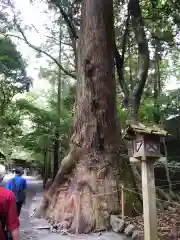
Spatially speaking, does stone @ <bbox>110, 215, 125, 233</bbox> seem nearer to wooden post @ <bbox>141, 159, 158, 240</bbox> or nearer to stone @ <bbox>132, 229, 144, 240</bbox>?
stone @ <bbox>132, 229, 144, 240</bbox>

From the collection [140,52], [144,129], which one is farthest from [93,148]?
[140,52]

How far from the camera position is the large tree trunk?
7.86 meters

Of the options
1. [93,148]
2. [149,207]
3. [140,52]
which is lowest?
[149,207]

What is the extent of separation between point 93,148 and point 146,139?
362cm

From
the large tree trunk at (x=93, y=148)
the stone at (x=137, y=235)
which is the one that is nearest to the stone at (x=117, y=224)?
the large tree trunk at (x=93, y=148)

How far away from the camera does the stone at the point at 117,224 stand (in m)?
6.93

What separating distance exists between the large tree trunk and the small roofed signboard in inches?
119

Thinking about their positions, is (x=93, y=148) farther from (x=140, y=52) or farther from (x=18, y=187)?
(x=140, y=52)

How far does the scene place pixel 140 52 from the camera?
36.9 ft

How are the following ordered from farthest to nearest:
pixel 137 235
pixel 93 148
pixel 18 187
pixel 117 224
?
pixel 93 148, pixel 18 187, pixel 117 224, pixel 137 235

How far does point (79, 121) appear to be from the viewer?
903cm

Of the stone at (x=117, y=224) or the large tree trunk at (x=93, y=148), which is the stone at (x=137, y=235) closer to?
the stone at (x=117, y=224)

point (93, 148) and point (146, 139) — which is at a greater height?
point (93, 148)

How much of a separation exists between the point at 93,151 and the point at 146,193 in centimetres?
372
